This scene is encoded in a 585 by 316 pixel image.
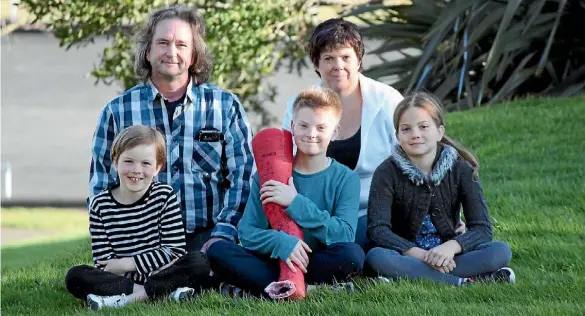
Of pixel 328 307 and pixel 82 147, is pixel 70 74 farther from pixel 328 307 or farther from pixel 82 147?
pixel 328 307

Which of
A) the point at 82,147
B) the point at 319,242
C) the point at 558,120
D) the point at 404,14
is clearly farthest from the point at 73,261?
the point at 82,147

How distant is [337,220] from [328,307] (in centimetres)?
46

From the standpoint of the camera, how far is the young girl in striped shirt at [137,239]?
4402mm

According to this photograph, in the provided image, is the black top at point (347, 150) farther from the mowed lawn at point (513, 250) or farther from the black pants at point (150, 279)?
the black pants at point (150, 279)

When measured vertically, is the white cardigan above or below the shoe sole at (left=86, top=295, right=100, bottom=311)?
above

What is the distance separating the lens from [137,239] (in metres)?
4.46

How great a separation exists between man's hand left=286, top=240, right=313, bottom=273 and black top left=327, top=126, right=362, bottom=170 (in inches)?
27.9

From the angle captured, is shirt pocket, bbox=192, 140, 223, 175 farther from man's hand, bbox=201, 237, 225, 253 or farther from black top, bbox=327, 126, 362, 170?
black top, bbox=327, 126, 362, 170

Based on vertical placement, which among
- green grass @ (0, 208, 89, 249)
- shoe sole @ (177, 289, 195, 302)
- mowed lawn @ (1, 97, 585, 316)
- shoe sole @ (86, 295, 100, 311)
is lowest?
green grass @ (0, 208, 89, 249)

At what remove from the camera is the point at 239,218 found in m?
4.74

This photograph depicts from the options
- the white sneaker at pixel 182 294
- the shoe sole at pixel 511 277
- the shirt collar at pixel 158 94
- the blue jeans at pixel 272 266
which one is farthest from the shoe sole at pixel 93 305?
the shoe sole at pixel 511 277

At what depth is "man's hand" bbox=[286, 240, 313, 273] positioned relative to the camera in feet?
14.1

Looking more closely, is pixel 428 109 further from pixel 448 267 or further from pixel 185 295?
pixel 185 295

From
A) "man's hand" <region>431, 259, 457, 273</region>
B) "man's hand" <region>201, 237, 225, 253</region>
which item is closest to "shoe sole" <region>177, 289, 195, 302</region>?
"man's hand" <region>201, 237, 225, 253</region>
